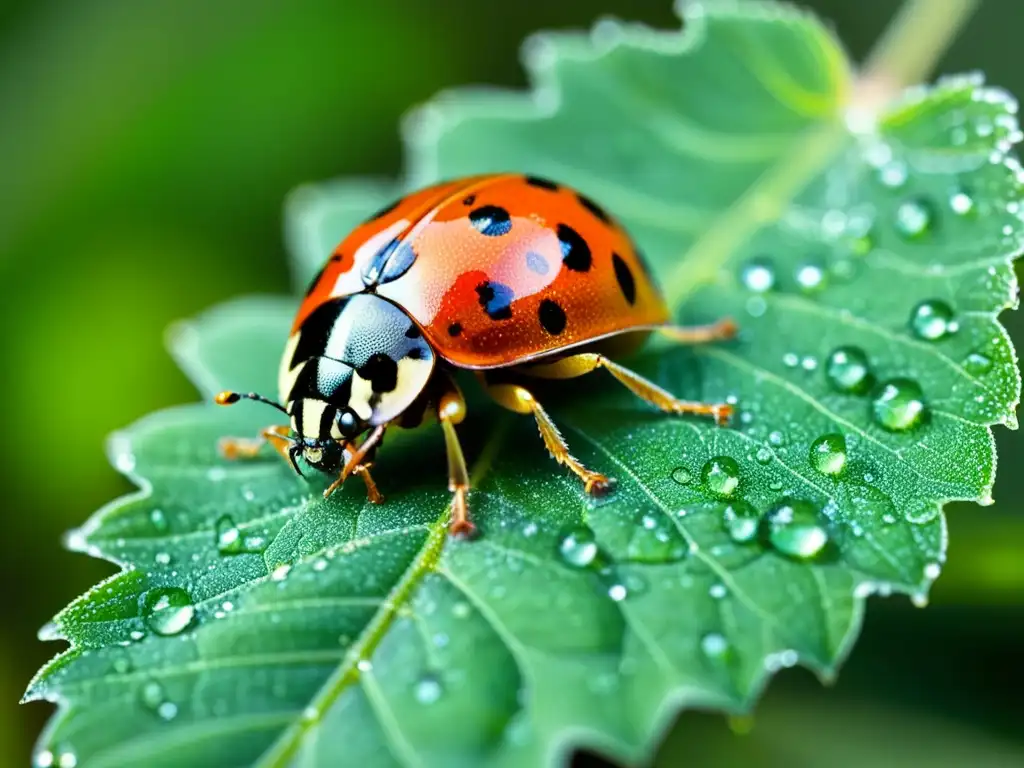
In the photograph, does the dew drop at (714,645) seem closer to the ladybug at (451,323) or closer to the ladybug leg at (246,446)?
the ladybug at (451,323)

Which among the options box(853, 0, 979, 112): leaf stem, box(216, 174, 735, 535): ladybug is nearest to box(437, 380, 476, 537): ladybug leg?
box(216, 174, 735, 535): ladybug

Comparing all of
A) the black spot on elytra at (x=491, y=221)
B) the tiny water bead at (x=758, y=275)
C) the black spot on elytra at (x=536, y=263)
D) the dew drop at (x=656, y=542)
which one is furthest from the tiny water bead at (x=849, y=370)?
the black spot on elytra at (x=491, y=221)

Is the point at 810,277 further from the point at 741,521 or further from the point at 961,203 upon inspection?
the point at 741,521

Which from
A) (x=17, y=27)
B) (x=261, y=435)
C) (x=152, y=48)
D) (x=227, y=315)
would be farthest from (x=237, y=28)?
(x=261, y=435)

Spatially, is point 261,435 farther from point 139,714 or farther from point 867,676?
point 867,676

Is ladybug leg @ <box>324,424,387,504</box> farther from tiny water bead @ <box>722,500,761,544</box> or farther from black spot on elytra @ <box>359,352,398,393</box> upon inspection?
tiny water bead @ <box>722,500,761,544</box>

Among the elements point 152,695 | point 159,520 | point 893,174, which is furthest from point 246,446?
point 893,174
